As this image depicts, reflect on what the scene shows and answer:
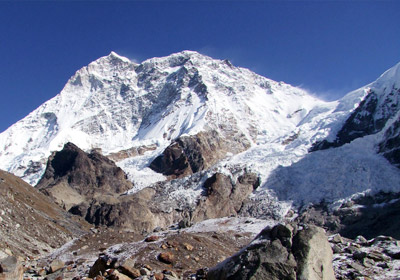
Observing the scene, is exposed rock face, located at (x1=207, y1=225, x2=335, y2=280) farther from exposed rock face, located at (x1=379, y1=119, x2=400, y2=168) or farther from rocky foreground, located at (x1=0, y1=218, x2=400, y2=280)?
exposed rock face, located at (x1=379, y1=119, x2=400, y2=168)

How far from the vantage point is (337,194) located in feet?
417

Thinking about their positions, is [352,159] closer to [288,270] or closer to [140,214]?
[140,214]

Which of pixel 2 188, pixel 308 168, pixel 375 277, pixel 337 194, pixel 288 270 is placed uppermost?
pixel 308 168

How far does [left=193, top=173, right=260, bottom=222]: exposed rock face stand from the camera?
142125 mm

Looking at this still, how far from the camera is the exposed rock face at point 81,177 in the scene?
169500mm

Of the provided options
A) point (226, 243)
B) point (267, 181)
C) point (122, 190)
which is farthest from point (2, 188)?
point (122, 190)

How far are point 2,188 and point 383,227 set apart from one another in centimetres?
7847

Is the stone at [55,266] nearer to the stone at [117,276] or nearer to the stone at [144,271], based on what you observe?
the stone at [144,271]

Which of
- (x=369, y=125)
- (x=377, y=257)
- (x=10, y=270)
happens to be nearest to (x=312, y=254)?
(x=377, y=257)

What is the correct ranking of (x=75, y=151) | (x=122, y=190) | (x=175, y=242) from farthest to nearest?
(x=75, y=151) → (x=122, y=190) → (x=175, y=242)

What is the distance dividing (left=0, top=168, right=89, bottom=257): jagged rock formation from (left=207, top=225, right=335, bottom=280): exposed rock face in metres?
29.7

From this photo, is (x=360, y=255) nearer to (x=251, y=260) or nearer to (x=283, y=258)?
(x=283, y=258)

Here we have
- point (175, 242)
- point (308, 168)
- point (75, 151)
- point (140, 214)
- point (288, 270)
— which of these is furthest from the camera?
point (75, 151)

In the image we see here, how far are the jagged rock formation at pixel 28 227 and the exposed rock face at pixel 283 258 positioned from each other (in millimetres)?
29679
